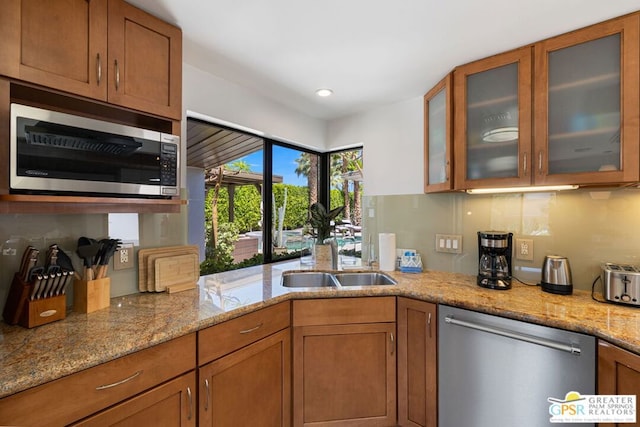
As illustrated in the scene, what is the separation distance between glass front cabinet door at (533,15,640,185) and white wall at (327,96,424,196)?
837 mm

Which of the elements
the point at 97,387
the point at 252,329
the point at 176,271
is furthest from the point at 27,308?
the point at 252,329

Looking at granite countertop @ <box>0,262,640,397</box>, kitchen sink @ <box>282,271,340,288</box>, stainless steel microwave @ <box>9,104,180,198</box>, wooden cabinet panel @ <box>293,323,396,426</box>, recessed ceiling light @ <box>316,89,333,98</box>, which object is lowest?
wooden cabinet panel @ <box>293,323,396,426</box>

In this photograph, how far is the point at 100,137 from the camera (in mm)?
1161

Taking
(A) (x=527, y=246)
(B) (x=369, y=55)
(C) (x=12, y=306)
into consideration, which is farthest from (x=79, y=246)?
(A) (x=527, y=246)

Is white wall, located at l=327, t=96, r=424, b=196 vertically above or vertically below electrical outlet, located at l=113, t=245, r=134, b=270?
above

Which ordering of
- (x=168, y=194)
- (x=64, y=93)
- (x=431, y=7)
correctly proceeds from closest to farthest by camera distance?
(x=64, y=93) → (x=431, y=7) → (x=168, y=194)

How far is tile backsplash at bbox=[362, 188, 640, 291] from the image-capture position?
1564mm

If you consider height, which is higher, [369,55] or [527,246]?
[369,55]

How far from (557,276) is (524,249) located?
252 millimetres

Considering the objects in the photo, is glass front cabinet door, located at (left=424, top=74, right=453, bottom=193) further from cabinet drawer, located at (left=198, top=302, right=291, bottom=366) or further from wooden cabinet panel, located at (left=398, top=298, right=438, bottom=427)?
cabinet drawer, located at (left=198, top=302, right=291, bottom=366)

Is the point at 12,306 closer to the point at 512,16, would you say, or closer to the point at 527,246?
the point at 512,16

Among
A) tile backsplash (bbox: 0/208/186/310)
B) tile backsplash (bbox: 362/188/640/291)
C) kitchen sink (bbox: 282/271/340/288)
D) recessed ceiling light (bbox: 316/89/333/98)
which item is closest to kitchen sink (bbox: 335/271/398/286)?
kitchen sink (bbox: 282/271/340/288)

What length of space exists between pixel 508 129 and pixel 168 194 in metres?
1.81

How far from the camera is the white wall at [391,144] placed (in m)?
2.27
